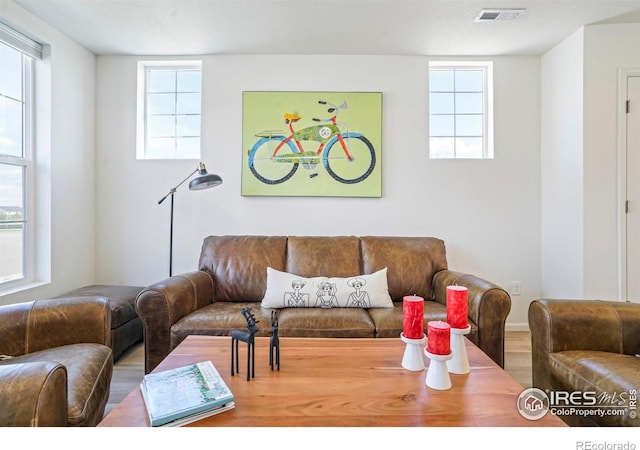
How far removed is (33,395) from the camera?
3.13 feet

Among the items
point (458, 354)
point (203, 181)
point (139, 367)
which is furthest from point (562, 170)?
point (139, 367)

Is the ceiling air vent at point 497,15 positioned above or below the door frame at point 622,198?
above

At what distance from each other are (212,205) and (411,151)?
1.86m

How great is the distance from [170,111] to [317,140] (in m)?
1.42

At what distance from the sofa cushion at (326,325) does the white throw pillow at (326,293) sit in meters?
0.18

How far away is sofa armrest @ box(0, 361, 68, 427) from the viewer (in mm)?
934

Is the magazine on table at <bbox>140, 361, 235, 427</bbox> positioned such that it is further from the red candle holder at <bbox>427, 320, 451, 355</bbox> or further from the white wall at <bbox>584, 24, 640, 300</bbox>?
the white wall at <bbox>584, 24, 640, 300</bbox>

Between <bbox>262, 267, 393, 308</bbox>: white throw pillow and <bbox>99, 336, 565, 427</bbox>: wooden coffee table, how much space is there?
2.68ft

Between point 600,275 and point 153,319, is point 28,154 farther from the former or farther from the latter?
point 600,275

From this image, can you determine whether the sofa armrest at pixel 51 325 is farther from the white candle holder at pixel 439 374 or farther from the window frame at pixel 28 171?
the white candle holder at pixel 439 374

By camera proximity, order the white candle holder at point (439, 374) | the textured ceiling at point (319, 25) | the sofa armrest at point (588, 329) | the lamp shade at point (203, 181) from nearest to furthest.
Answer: the white candle holder at point (439, 374) < the sofa armrest at point (588, 329) < the textured ceiling at point (319, 25) < the lamp shade at point (203, 181)

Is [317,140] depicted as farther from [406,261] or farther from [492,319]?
[492,319]

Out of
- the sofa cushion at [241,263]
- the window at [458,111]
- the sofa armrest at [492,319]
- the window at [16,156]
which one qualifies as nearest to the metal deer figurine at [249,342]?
the sofa cushion at [241,263]

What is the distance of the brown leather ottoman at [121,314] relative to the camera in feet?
7.74
